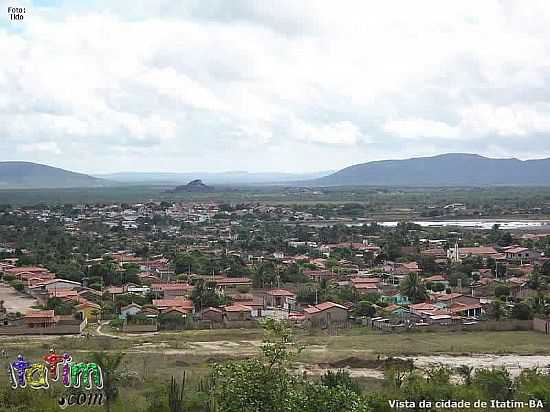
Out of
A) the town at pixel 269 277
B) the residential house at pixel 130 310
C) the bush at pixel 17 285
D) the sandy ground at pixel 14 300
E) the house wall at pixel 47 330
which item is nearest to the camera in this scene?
the house wall at pixel 47 330

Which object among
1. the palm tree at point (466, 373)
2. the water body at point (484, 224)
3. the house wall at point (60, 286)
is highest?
the water body at point (484, 224)

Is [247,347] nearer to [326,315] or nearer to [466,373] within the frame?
[326,315]

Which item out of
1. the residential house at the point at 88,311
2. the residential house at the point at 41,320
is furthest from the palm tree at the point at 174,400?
the residential house at the point at 88,311

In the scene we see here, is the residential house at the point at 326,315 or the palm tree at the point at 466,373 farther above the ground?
the palm tree at the point at 466,373

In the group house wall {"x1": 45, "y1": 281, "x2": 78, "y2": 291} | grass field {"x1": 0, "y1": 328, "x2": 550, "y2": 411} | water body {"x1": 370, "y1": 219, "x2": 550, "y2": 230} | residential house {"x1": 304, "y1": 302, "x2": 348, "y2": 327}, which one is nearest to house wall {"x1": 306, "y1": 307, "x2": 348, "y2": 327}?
→ residential house {"x1": 304, "y1": 302, "x2": 348, "y2": 327}

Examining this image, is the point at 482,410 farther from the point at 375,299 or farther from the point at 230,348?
the point at 375,299

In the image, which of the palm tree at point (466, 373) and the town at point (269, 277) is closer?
the palm tree at point (466, 373)

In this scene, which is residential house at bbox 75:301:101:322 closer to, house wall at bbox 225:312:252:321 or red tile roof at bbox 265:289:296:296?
house wall at bbox 225:312:252:321

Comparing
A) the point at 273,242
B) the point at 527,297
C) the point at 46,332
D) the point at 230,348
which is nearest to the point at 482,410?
the point at 230,348

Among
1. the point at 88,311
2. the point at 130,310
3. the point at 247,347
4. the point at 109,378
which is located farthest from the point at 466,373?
the point at 88,311

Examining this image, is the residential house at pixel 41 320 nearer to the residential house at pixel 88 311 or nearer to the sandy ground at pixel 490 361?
the residential house at pixel 88 311
